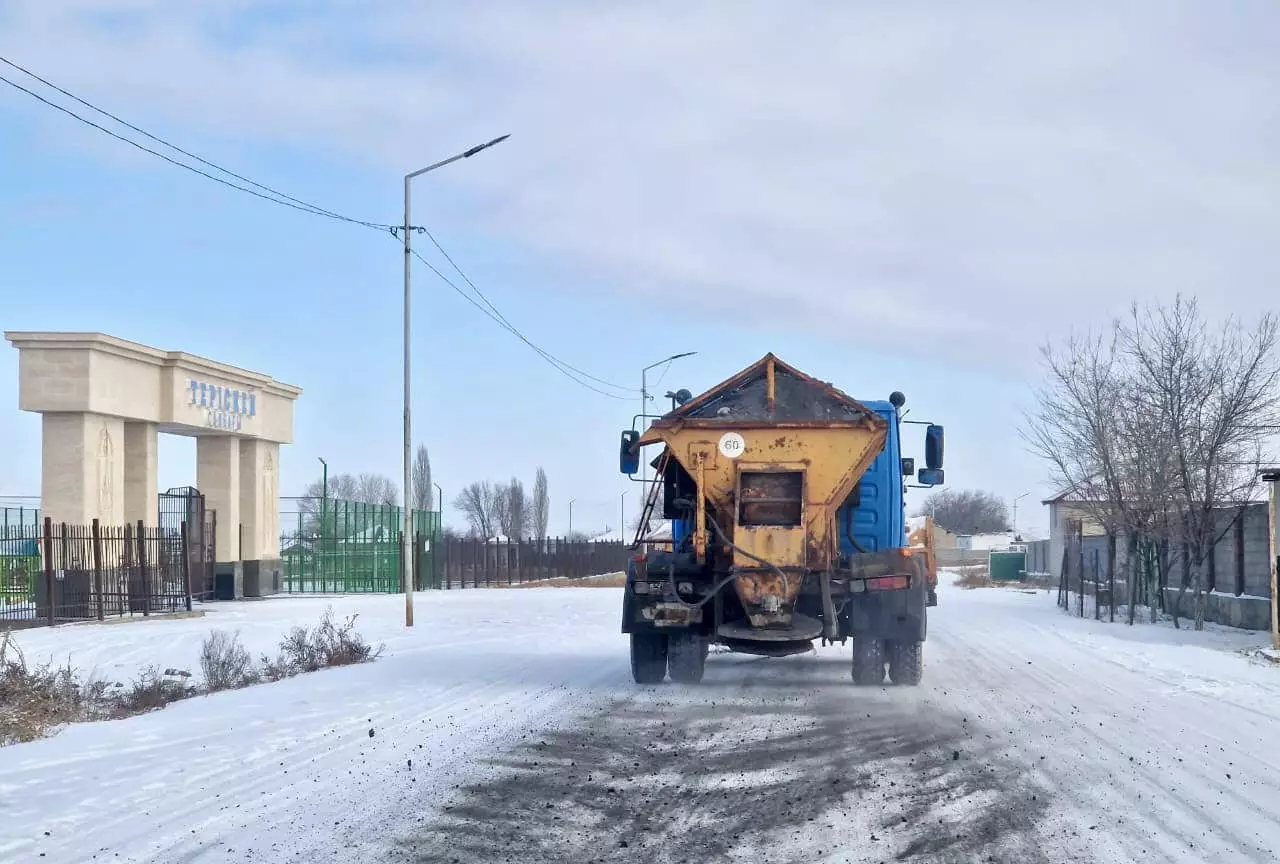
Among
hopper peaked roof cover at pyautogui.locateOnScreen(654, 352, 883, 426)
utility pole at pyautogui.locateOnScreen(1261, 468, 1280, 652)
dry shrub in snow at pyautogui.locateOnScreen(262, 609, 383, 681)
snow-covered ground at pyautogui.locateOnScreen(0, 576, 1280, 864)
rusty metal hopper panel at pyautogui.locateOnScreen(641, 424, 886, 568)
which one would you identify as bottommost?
dry shrub in snow at pyautogui.locateOnScreen(262, 609, 383, 681)

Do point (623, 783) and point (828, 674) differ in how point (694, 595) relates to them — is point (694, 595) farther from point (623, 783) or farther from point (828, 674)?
point (623, 783)

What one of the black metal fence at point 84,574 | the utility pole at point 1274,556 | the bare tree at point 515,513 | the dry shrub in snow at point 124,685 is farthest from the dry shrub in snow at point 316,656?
the bare tree at point 515,513

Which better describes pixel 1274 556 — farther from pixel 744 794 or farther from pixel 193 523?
pixel 193 523

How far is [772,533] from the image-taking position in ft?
45.4

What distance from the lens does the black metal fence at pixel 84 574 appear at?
89.8 ft

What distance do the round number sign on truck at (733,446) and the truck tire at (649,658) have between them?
2.42 meters

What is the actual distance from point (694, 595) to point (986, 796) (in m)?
6.13

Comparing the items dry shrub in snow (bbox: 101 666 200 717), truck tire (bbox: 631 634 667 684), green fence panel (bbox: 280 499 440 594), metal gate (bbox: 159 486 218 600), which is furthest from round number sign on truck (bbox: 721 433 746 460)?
green fence panel (bbox: 280 499 440 594)

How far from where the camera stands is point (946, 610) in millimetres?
33156

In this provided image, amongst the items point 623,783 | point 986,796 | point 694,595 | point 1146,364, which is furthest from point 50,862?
point 1146,364

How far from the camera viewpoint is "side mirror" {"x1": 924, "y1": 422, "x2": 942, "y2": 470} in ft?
54.2

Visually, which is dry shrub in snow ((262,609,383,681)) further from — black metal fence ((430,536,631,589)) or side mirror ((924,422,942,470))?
black metal fence ((430,536,631,589))

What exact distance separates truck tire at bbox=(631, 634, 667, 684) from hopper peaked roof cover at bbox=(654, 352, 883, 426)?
2649 millimetres

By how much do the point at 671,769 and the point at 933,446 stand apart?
27.0 ft
